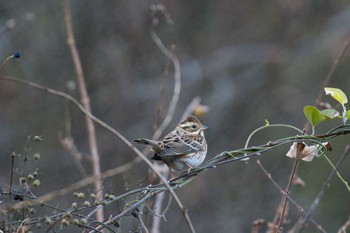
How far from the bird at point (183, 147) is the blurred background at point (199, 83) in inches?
213

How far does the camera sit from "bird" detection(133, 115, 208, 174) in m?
5.66

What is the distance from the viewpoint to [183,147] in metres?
5.86

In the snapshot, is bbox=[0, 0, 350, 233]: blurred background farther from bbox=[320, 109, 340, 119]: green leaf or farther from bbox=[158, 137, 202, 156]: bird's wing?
bbox=[320, 109, 340, 119]: green leaf

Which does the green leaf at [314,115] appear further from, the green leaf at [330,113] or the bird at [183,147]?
the bird at [183,147]

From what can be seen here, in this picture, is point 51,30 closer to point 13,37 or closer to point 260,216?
point 13,37

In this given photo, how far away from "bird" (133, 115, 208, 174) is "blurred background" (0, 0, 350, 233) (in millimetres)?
5406

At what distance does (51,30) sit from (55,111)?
1227mm

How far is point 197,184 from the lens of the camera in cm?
1291

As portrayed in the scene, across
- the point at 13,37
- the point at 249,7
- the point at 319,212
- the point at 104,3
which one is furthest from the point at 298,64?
the point at 13,37

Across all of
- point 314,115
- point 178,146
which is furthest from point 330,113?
point 178,146

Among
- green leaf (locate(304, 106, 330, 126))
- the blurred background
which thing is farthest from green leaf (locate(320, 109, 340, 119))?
the blurred background

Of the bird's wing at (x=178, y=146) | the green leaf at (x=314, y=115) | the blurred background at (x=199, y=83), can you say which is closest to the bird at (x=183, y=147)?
the bird's wing at (x=178, y=146)

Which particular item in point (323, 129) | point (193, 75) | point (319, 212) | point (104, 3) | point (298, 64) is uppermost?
point (104, 3)

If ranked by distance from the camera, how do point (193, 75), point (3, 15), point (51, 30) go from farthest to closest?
1. point (193, 75)
2. point (51, 30)
3. point (3, 15)
